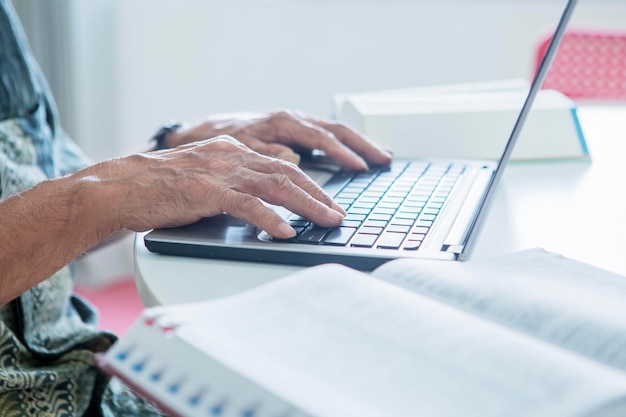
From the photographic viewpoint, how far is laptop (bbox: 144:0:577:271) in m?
0.64

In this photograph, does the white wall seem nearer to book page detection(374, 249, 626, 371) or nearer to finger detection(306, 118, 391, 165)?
finger detection(306, 118, 391, 165)

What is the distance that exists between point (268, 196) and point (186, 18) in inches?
61.9

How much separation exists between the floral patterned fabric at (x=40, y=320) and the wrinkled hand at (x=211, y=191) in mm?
205

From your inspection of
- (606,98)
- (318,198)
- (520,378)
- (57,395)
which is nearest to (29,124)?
(57,395)

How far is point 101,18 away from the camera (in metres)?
2.21

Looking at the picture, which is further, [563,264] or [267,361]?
[563,264]

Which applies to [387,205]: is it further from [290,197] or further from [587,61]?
[587,61]

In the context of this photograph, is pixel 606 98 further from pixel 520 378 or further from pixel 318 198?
pixel 520 378

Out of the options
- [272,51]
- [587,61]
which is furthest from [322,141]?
[272,51]

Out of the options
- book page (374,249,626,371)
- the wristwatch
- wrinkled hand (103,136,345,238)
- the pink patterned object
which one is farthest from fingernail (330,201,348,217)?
the pink patterned object

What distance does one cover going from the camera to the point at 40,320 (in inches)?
36.2

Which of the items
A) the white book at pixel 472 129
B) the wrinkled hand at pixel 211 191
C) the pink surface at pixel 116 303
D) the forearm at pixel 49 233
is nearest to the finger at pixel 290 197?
the wrinkled hand at pixel 211 191

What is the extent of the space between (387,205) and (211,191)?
17 centimetres

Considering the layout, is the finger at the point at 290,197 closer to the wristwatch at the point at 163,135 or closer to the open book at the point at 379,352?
the open book at the point at 379,352
